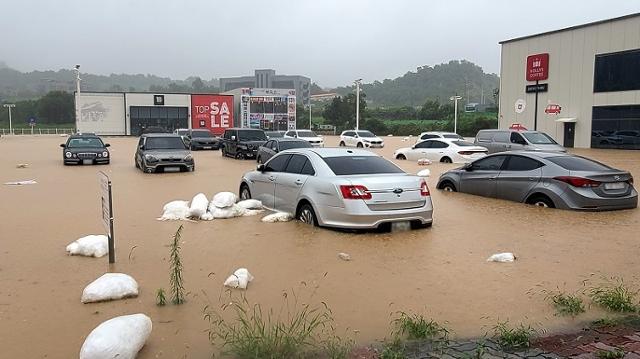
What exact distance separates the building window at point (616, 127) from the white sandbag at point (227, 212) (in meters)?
36.3

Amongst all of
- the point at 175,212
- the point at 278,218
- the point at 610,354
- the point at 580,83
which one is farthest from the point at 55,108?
the point at 610,354

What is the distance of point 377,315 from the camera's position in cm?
519

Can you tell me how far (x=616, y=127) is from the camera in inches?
1569

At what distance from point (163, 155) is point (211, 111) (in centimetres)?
6116

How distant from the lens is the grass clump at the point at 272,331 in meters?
4.05

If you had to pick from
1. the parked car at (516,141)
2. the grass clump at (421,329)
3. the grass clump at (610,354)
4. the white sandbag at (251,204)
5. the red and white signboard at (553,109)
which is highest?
the red and white signboard at (553,109)

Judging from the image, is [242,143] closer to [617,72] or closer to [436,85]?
[617,72]

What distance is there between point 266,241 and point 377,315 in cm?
350

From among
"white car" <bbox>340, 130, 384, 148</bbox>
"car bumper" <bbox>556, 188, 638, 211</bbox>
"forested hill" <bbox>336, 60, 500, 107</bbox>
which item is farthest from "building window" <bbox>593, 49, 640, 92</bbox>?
"forested hill" <bbox>336, 60, 500, 107</bbox>

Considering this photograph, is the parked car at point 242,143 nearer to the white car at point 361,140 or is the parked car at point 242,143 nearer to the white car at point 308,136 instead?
the white car at point 308,136

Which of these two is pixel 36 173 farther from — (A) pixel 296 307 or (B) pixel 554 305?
(B) pixel 554 305

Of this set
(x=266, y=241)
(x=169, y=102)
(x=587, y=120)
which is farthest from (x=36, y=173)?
(x=169, y=102)

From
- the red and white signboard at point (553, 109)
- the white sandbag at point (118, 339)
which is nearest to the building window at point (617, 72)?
the red and white signboard at point (553, 109)

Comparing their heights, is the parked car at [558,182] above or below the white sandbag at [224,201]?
above
